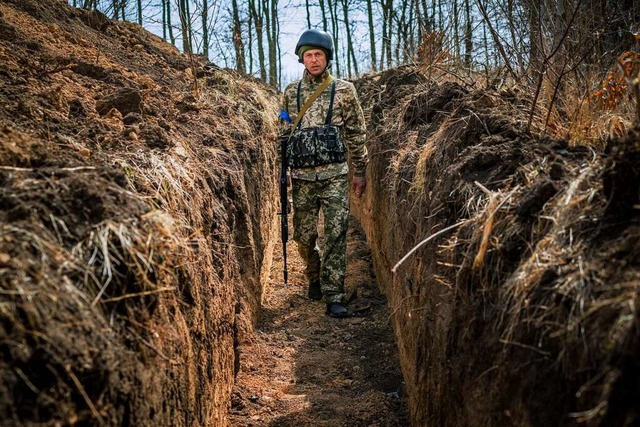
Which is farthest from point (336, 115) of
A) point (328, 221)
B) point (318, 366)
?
point (318, 366)

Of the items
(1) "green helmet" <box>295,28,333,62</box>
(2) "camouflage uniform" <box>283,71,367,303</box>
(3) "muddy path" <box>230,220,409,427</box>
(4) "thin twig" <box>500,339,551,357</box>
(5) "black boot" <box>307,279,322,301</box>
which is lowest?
(3) "muddy path" <box>230,220,409,427</box>

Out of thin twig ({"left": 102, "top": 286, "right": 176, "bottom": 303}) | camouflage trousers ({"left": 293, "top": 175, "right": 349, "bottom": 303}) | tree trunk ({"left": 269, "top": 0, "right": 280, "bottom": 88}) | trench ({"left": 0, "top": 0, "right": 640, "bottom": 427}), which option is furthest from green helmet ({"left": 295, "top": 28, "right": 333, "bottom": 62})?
tree trunk ({"left": 269, "top": 0, "right": 280, "bottom": 88})

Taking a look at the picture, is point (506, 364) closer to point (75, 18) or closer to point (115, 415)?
point (115, 415)

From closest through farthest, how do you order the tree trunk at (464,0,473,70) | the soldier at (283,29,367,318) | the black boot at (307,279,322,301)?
the soldier at (283,29,367,318)
the black boot at (307,279,322,301)
the tree trunk at (464,0,473,70)

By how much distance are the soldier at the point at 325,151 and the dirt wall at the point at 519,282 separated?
1507mm

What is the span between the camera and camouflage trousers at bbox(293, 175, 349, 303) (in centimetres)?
Result: 536

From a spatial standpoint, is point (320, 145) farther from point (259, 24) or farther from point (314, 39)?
point (259, 24)

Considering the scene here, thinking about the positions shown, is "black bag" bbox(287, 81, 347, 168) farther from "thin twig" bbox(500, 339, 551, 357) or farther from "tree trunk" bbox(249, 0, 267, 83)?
"tree trunk" bbox(249, 0, 267, 83)

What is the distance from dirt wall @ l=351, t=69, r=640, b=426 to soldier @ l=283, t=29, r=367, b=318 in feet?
4.95

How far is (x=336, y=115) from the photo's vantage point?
527 centimetres

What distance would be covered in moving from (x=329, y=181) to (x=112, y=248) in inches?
135

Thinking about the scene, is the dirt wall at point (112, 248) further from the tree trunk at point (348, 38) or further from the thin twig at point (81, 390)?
the tree trunk at point (348, 38)

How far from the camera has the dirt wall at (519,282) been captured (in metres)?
1.61

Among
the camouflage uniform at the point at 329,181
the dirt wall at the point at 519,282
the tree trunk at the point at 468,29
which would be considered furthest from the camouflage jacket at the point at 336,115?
the tree trunk at the point at 468,29
